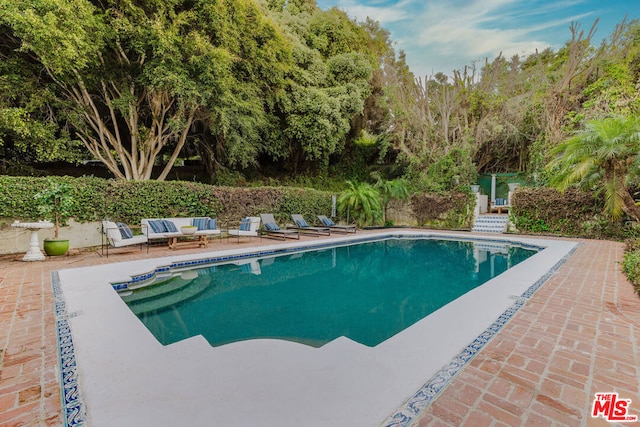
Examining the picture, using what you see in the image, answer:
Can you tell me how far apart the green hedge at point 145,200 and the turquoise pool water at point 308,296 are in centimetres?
376

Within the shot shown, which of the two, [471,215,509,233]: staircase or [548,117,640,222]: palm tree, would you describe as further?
[471,215,509,233]: staircase

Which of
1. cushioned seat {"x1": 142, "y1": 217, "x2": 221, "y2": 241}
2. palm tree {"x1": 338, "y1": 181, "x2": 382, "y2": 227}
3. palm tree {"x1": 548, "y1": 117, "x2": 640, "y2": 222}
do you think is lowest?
cushioned seat {"x1": 142, "y1": 217, "x2": 221, "y2": 241}

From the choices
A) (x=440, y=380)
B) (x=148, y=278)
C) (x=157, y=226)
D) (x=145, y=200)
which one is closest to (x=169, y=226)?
(x=157, y=226)

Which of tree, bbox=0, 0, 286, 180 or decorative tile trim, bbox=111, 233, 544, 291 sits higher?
tree, bbox=0, 0, 286, 180

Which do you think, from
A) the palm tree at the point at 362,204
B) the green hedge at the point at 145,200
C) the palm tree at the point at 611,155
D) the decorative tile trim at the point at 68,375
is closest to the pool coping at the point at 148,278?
the decorative tile trim at the point at 68,375

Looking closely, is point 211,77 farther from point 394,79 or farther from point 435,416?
point 394,79

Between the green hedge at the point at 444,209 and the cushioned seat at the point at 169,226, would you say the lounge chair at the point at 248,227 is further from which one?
the green hedge at the point at 444,209

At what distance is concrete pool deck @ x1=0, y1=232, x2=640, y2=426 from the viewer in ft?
5.62

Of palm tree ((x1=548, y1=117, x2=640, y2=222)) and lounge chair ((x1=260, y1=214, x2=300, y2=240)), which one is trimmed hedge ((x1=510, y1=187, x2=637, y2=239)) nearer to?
palm tree ((x1=548, y1=117, x2=640, y2=222))

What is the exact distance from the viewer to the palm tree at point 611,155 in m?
6.73

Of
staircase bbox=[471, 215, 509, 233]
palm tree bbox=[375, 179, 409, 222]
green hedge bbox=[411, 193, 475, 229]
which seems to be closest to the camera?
staircase bbox=[471, 215, 509, 233]

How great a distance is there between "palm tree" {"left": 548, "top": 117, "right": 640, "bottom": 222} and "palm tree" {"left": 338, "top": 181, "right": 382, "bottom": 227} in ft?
23.2

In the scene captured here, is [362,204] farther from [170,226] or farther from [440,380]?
[440,380]

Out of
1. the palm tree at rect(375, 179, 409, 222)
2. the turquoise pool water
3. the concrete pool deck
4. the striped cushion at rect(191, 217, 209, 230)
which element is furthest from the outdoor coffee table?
the palm tree at rect(375, 179, 409, 222)
